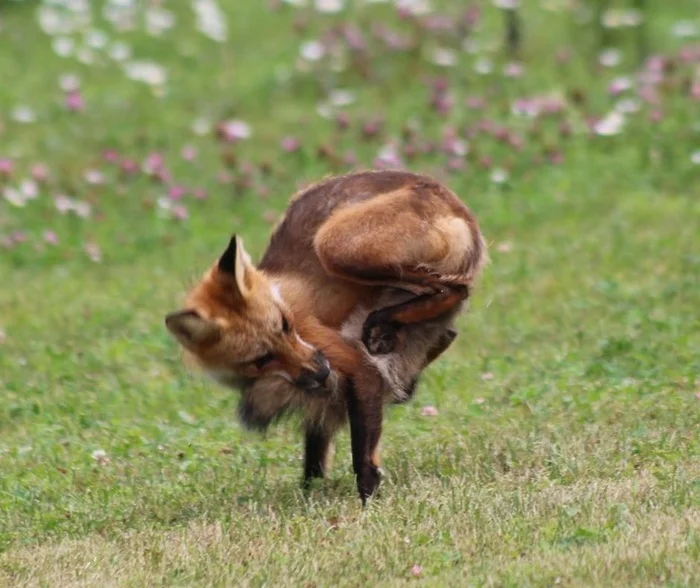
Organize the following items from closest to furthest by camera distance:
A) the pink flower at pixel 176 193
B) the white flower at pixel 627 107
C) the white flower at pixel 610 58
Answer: the pink flower at pixel 176 193
the white flower at pixel 627 107
the white flower at pixel 610 58

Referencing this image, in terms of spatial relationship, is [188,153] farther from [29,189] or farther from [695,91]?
[695,91]

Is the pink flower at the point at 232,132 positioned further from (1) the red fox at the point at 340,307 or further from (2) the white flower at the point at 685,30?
(1) the red fox at the point at 340,307

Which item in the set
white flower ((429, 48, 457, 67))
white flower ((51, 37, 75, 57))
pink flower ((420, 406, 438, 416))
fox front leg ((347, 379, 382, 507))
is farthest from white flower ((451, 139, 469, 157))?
fox front leg ((347, 379, 382, 507))

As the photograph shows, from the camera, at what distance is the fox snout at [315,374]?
6906 millimetres

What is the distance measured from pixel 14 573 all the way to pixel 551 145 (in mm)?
9049

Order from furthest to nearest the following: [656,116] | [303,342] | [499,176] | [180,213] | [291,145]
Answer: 1. [291,145]
2. [656,116]
3. [180,213]
4. [499,176]
5. [303,342]

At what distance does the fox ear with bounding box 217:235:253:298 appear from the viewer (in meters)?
6.68

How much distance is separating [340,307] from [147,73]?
10690mm

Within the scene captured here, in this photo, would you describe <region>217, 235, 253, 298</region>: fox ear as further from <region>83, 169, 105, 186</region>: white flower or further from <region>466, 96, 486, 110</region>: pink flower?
<region>466, 96, 486, 110</region>: pink flower

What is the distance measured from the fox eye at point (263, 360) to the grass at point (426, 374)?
0.48 meters

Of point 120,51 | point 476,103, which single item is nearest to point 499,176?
point 476,103

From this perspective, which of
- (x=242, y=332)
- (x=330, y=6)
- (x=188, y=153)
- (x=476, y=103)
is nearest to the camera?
(x=242, y=332)

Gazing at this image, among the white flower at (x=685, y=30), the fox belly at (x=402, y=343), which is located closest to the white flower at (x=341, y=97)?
the white flower at (x=685, y=30)

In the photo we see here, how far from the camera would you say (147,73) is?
17422mm
